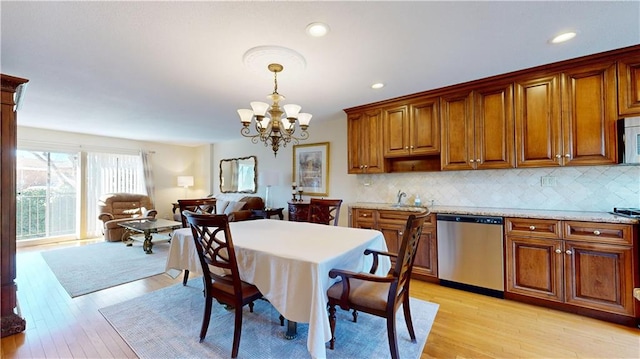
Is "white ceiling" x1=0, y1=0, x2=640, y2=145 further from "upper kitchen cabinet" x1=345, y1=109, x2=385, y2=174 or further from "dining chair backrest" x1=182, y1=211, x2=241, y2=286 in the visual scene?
"dining chair backrest" x1=182, y1=211, x2=241, y2=286

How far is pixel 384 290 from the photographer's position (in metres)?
1.76

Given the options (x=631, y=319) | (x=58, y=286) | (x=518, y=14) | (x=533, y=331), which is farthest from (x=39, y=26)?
(x=631, y=319)

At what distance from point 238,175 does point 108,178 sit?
2.96m

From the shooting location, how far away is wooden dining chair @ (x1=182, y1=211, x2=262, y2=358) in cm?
167

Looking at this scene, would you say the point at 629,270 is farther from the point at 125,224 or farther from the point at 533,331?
the point at 125,224

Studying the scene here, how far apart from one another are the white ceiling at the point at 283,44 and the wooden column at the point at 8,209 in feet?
1.37

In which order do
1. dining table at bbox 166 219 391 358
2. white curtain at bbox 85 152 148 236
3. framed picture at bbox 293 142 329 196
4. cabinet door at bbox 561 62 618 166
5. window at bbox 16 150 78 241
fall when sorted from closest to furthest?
dining table at bbox 166 219 391 358
cabinet door at bbox 561 62 618 166
framed picture at bbox 293 142 329 196
window at bbox 16 150 78 241
white curtain at bbox 85 152 148 236

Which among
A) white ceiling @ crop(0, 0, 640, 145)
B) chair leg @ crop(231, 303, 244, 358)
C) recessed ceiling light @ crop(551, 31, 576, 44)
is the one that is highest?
recessed ceiling light @ crop(551, 31, 576, 44)

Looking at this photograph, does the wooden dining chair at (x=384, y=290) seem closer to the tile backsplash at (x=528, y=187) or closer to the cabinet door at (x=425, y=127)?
the cabinet door at (x=425, y=127)

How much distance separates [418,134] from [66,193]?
7195mm

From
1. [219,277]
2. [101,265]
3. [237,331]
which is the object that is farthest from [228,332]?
[101,265]

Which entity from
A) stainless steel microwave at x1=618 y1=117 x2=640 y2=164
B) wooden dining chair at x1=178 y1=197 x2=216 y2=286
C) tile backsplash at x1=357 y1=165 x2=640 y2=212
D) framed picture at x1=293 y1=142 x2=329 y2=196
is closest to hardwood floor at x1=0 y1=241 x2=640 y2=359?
wooden dining chair at x1=178 y1=197 x2=216 y2=286

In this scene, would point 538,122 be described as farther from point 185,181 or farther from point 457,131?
point 185,181

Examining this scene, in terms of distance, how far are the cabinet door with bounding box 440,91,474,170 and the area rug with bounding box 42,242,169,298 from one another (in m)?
4.11
